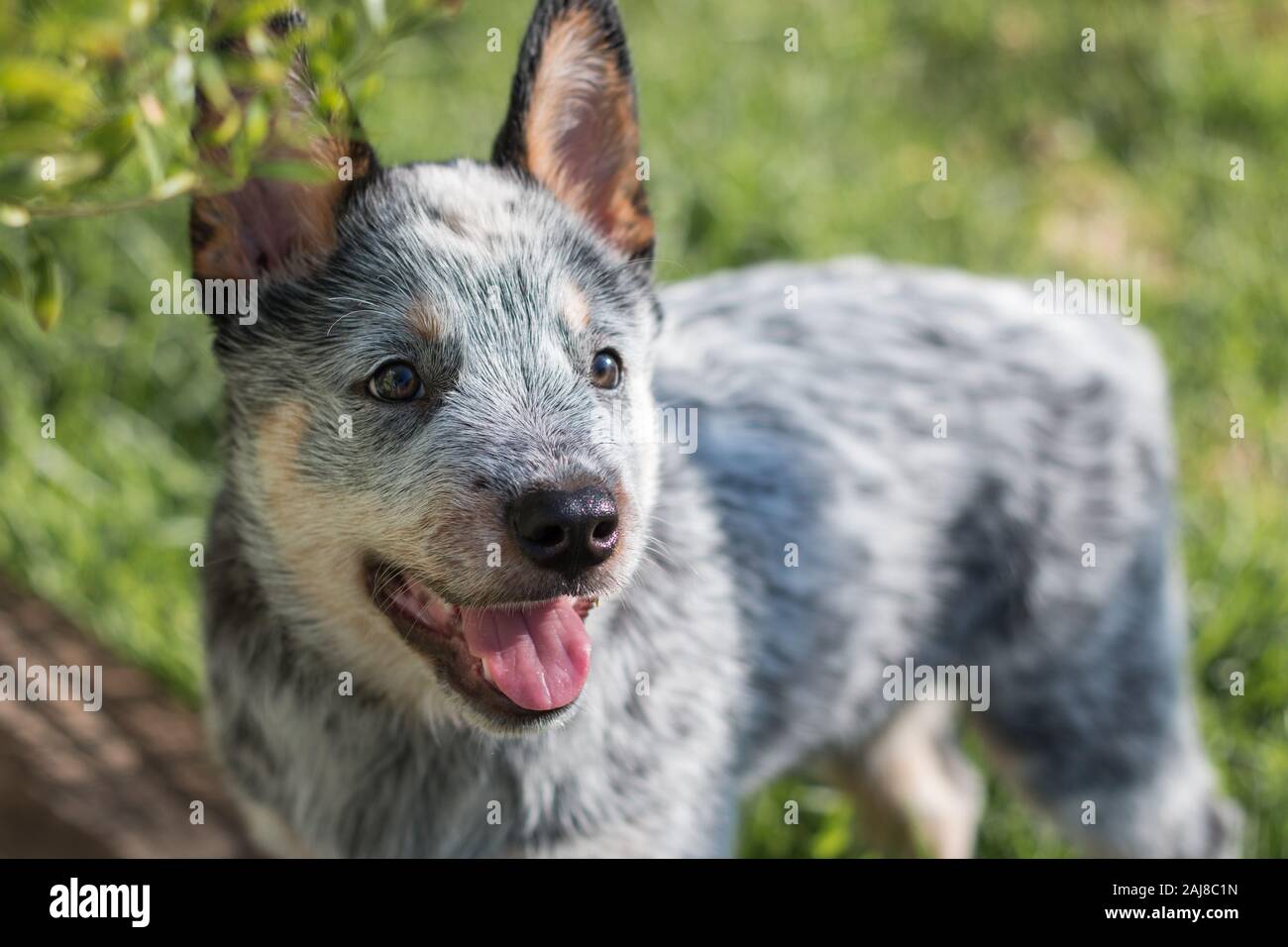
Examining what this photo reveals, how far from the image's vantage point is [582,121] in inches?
124

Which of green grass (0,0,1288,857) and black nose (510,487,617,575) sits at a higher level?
green grass (0,0,1288,857)

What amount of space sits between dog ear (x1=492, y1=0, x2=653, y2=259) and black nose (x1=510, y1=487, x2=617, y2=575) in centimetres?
83

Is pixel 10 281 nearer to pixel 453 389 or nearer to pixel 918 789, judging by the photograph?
pixel 453 389

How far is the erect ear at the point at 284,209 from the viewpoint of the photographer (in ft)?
8.77

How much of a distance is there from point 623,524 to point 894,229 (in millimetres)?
3791

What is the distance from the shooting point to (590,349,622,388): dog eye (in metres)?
2.93

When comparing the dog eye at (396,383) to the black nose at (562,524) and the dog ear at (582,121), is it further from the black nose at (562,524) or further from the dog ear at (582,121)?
the dog ear at (582,121)

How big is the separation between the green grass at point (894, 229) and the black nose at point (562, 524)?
2.00 meters

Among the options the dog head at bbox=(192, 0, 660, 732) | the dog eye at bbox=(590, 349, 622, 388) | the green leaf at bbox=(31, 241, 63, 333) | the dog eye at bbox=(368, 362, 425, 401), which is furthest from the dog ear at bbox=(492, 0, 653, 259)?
the green leaf at bbox=(31, 241, 63, 333)

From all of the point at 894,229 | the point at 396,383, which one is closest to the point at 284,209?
the point at 396,383

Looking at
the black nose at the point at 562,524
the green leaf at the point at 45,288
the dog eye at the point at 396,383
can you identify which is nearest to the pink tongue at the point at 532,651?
the black nose at the point at 562,524

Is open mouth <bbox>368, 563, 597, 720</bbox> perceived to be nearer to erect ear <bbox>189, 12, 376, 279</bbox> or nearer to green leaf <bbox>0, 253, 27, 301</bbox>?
erect ear <bbox>189, 12, 376, 279</bbox>
